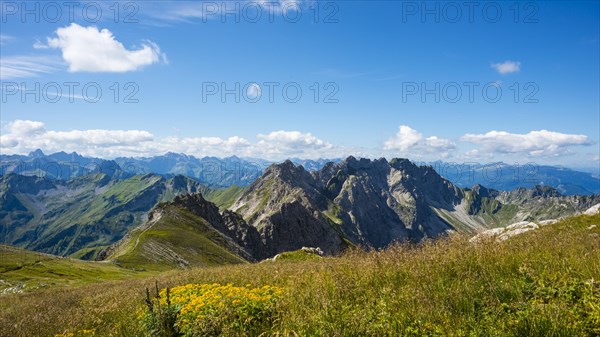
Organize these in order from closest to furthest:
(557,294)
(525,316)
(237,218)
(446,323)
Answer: (525,316)
(446,323)
(557,294)
(237,218)

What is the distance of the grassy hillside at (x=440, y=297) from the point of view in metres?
6.07

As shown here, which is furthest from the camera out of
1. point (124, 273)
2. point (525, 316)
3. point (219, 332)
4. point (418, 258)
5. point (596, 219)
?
point (124, 273)

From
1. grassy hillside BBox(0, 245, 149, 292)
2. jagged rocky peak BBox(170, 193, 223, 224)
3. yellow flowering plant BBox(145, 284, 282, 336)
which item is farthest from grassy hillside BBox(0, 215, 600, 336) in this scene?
jagged rocky peak BBox(170, 193, 223, 224)

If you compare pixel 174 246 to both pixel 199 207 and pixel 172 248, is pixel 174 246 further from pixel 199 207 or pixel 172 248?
pixel 199 207

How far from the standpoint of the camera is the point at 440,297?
7277 mm

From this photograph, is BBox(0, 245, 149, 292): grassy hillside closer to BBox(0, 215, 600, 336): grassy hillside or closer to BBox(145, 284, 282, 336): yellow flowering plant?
BBox(145, 284, 282, 336): yellow flowering plant

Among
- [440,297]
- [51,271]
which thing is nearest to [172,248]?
[51,271]

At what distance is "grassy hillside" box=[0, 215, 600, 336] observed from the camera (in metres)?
6.07

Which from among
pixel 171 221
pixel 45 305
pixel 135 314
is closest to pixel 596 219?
pixel 135 314

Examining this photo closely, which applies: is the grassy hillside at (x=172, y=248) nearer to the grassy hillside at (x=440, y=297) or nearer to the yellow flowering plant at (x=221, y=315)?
the grassy hillside at (x=440, y=297)

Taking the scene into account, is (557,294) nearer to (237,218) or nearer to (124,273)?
(124,273)

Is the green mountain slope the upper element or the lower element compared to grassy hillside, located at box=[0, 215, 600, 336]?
lower

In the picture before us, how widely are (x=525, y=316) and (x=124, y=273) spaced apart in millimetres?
77292

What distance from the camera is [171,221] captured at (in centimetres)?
11638
